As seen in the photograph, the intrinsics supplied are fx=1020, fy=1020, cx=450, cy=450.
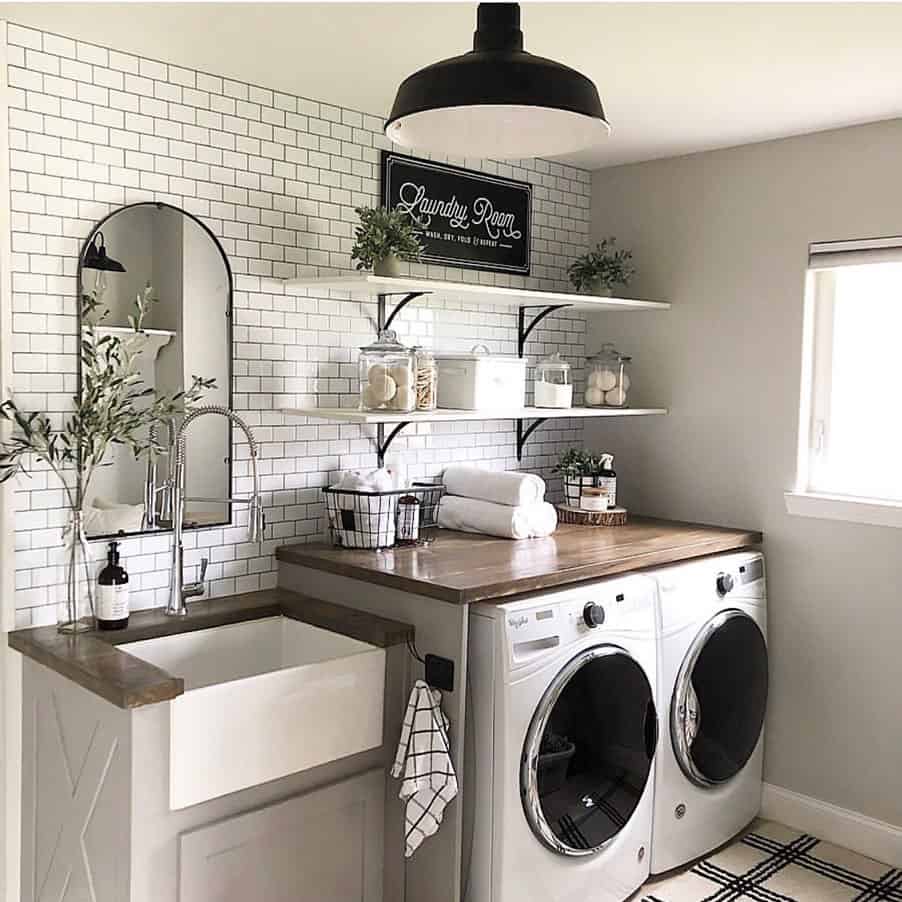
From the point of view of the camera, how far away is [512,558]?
114 inches

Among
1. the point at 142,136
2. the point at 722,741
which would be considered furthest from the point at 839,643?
the point at 142,136

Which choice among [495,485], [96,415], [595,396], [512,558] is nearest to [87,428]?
[96,415]

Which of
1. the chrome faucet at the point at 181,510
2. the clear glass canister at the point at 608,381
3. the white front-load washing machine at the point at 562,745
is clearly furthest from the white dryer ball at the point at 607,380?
the chrome faucet at the point at 181,510

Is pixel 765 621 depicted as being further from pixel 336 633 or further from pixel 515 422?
pixel 336 633

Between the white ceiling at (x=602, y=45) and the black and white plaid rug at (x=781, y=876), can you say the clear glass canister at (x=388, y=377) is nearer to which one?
the white ceiling at (x=602, y=45)

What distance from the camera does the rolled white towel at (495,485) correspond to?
3203mm

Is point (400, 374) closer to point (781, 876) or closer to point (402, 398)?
point (402, 398)

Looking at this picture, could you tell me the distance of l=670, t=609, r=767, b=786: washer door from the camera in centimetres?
309

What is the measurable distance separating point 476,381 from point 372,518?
0.54m

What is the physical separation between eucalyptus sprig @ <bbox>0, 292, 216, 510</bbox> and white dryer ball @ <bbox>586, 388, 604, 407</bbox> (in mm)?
1563

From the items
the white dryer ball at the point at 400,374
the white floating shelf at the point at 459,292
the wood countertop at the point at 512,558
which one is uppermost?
the white floating shelf at the point at 459,292

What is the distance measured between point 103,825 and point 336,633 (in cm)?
75

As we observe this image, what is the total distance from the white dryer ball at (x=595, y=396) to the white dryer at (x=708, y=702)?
729 millimetres

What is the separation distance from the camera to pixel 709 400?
3596mm
